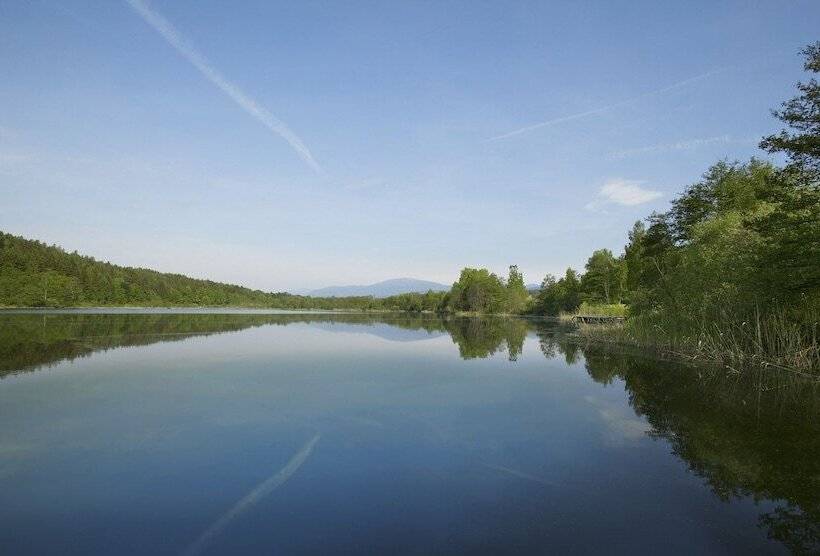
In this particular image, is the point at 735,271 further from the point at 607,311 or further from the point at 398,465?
the point at 607,311

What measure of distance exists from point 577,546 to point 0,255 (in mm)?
103968

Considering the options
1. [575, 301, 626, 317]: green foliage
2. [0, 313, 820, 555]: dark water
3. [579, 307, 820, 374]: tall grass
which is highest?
[575, 301, 626, 317]: green foliage

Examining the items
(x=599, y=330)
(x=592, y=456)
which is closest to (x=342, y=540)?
(x=592, y=456)

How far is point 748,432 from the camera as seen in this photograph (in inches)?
348

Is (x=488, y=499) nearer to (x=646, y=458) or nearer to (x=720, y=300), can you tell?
(x=646, y=458)

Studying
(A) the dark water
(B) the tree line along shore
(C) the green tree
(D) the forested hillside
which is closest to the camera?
(A) the dark water

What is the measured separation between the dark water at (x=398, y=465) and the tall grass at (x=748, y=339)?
→ 147 inches

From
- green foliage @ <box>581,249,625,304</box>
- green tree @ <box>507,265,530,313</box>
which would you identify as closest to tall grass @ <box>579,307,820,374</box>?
green foliage @ <box>581,249,625,304</box>

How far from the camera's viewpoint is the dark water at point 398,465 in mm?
4738

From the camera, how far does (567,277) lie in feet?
294

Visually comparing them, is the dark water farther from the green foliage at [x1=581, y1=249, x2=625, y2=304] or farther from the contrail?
the green foliage at [x1=581, y1=249, x2=625, y2=304]

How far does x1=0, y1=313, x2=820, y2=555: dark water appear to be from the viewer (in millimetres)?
4738

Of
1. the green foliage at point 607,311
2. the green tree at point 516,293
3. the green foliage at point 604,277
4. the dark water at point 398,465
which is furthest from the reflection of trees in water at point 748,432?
the green tree at point 516,293

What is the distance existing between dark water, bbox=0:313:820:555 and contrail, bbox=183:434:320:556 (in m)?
0.03
